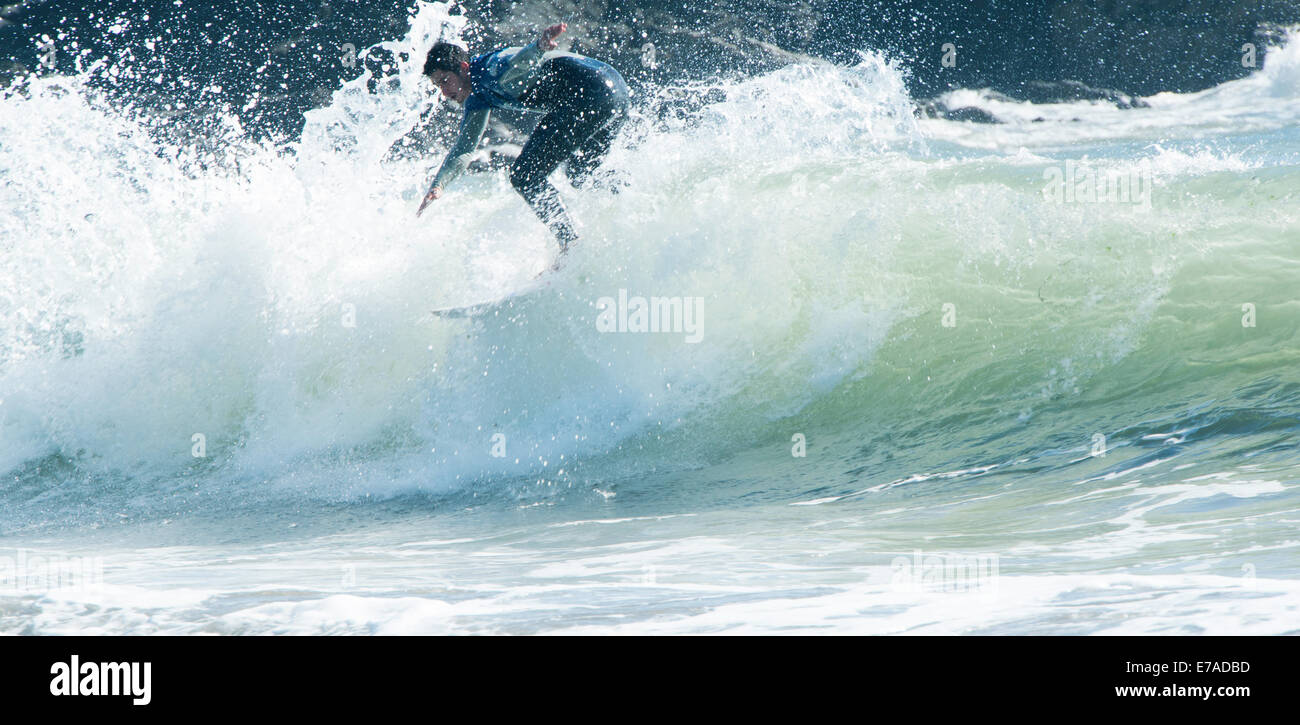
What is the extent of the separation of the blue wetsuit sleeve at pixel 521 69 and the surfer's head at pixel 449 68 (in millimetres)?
209

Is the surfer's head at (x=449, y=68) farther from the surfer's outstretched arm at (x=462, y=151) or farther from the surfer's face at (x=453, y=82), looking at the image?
the surfer's outstretched arm at (x=462, y=151)

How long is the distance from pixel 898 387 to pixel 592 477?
1.80m

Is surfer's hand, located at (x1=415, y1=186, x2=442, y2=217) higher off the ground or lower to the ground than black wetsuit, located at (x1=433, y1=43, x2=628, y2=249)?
lower

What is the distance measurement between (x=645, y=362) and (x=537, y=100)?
1.55 metres

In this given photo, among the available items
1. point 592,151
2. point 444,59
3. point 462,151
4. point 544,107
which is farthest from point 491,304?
point 444,59

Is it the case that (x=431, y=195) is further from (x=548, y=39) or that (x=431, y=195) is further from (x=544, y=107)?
(x=548, y=39)

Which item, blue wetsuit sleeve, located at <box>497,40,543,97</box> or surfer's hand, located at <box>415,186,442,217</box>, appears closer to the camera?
blue wetsuit sleeve, located at <box>497,40,543,97</box>

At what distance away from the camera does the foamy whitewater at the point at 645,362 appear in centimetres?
405

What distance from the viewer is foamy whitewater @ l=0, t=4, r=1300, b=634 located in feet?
13.3

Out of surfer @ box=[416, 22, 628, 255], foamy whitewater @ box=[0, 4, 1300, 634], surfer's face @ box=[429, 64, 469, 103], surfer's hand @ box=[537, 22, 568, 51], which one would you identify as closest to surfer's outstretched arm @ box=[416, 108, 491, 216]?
surfer @ box=[416, 22, 628, 255]

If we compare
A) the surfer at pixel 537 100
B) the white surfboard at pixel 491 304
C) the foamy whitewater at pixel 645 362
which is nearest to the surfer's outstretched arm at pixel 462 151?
the surfer at pixel 537 100

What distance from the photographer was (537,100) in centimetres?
575

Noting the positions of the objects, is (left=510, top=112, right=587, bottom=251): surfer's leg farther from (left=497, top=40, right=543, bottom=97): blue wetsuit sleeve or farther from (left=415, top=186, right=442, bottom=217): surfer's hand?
(left=415, top=186, right=442, bottom=217): surfer's hand
